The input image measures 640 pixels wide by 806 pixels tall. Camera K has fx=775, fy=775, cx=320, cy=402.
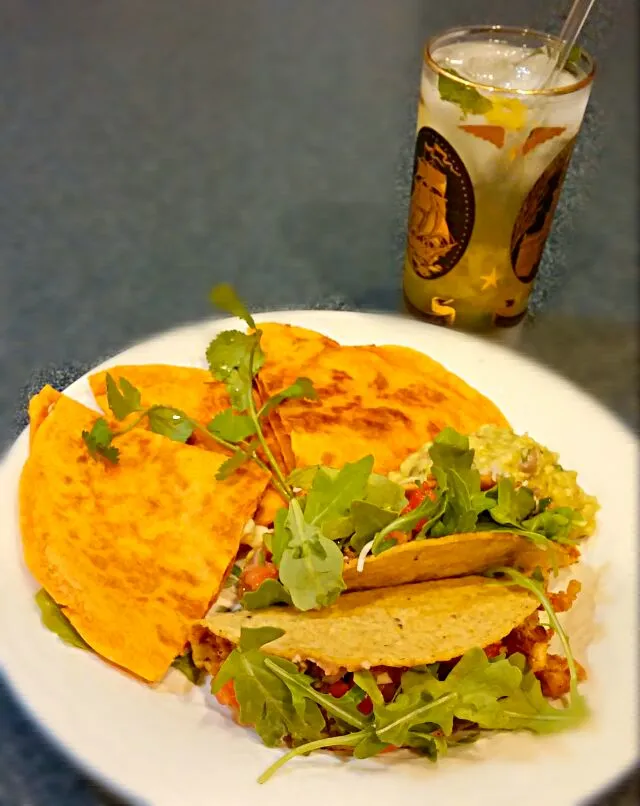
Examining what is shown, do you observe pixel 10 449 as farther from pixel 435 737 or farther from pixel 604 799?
pixel 604 799

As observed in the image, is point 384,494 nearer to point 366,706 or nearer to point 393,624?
point 393,624

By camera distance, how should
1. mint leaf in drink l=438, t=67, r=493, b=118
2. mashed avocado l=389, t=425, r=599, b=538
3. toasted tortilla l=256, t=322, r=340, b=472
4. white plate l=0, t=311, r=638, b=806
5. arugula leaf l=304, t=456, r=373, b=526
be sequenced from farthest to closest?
mint leaf in drink l=438, t=67, r=493, b=118, toasted tortilla l=256, t=322, r=340, b=472, mashed avocado l=389, t=425, r=599, b=538, arugula leaf l=304, t=456, r=373, b=526, white plate l=0, t=311, r=638, b=806

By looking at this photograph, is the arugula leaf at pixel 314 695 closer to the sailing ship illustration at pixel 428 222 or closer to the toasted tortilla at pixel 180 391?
the toasted tortilla at pixel 180 391

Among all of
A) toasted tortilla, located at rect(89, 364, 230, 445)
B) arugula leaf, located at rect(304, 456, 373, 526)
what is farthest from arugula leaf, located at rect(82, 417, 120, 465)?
arugula leaf, located at rect(304, 456, 373, 526)

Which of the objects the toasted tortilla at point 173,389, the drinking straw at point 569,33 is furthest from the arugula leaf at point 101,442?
the drinking straw at point 569,33

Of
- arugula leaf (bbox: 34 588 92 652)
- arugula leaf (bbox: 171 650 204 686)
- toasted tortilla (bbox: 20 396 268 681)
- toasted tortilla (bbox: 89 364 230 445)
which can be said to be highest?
toasted tortilla (bbox: 89 364 230 445)

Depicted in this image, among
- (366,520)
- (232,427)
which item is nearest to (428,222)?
(232,427)

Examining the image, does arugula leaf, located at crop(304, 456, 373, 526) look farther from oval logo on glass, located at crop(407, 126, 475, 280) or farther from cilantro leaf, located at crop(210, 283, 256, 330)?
oval logo on glass, located at crop(407, 126, 475, 280)
